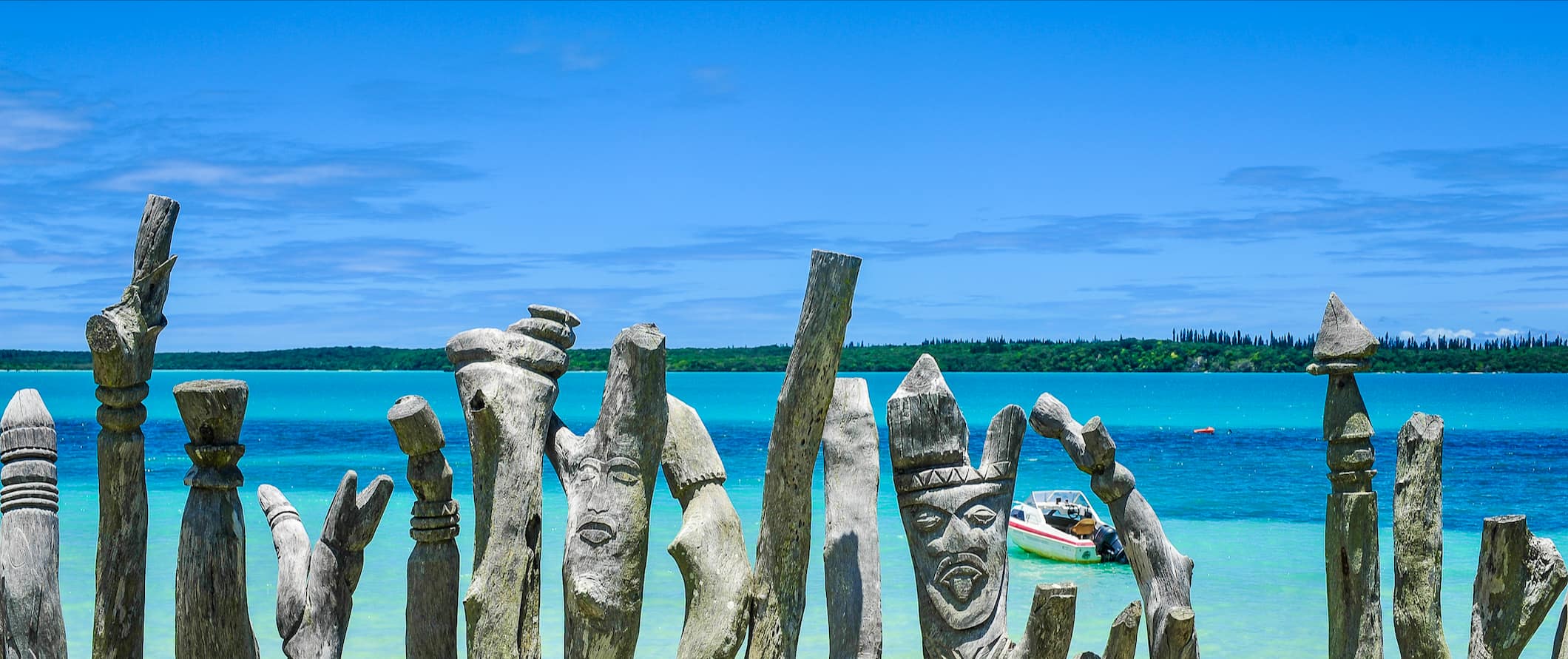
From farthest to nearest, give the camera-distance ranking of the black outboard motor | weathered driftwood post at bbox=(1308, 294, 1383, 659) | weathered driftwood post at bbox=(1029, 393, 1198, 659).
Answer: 1. the black outboard motor
2. weathered driftwood post at bbox=(1308, 294, 1383, 659)
3. weathered driftwood post at bbox=(1029, 393, 1198, 659)

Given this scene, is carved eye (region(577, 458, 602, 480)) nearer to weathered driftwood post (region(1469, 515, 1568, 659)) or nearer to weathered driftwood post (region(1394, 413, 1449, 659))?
weathered driftwood post (region(1394, 413, 1449, 659))

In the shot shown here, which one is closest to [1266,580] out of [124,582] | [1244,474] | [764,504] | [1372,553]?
[1372,553]

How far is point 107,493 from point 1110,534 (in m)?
15.3

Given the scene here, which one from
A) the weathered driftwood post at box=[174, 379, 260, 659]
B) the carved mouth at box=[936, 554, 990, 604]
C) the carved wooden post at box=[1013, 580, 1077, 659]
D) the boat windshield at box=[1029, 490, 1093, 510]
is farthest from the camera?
the boat windshield at box=[1029, 490, 1093, 510]

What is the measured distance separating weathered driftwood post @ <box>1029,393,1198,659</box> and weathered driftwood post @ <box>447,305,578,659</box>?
6.71 ft

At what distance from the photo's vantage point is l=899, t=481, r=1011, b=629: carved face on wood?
192 inches

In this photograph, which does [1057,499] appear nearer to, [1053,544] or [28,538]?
[1053,544]

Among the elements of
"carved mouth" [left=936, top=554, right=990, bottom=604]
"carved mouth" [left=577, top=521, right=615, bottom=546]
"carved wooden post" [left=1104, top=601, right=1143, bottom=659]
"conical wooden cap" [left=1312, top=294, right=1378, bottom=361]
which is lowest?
"carved wooden post" [left=1104, top=601, right=1143, bottom=659]

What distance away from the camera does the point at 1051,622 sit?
447 centimetres

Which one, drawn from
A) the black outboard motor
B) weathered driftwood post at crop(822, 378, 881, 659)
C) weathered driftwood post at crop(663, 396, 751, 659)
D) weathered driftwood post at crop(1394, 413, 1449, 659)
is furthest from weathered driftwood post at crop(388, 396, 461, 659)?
the black outboard motor

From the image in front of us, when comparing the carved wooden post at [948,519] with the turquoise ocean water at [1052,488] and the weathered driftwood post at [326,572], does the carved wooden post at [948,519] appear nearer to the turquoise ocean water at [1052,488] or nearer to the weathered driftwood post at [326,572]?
the weathered driftwood post at [326,572]

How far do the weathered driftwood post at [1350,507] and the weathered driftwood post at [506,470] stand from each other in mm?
3244

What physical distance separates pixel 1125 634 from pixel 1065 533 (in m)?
14.5

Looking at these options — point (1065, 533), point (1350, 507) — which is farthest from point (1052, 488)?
point (1350, 507)
